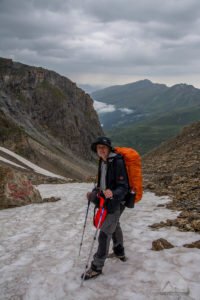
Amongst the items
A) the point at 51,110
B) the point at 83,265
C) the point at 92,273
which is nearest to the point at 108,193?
the point at 92,273

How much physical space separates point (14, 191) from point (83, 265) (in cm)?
1122

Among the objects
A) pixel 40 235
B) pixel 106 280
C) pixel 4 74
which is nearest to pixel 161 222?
pixel 40 235

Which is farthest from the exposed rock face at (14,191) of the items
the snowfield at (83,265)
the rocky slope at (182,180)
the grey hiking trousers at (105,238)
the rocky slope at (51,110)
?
the rocky slope at (51,110)

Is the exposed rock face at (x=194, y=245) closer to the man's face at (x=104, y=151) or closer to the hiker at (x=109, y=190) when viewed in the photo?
the hiker at (x=109, y=190)

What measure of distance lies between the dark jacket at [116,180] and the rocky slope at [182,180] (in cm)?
405

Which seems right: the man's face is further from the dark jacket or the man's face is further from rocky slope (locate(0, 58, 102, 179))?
rocky slope (locate(0, 58, 102, 179))

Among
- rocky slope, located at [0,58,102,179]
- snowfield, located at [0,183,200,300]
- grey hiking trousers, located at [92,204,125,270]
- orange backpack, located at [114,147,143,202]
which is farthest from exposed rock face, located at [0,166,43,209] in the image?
rocky slope, located at [0,58,102,179]

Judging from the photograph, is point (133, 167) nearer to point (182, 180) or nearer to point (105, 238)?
point (105, 238)

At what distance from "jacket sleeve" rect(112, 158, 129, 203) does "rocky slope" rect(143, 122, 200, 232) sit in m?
4.08

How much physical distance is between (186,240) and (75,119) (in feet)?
522

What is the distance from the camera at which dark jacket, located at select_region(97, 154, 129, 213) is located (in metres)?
8.76

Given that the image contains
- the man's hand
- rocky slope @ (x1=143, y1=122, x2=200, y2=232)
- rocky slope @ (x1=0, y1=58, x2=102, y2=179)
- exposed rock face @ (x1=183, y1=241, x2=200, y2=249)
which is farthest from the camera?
rocky slope @ (x1=0, y1=58, x2=102, y2=179)

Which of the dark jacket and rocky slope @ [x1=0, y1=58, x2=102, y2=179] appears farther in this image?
rocky slope @ [x1=0, y1=58, x2=102, y2=179]

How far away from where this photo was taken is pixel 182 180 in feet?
68.8
